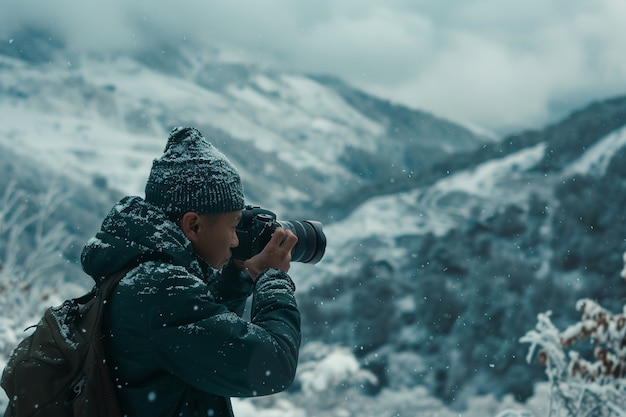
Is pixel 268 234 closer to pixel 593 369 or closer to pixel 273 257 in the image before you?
pixel 273 257

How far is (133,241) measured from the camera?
3.97 feet

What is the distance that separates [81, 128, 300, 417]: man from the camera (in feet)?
3.82

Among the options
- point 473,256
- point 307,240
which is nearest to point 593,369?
point 307,240

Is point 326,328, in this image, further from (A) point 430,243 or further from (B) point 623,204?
(B) point 623,204

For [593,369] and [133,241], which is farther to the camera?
[593,369]

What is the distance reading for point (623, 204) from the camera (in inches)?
1162

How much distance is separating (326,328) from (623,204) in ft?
49.1

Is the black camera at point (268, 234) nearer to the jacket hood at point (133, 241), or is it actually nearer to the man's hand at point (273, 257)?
the man's hand at point (273, 257)

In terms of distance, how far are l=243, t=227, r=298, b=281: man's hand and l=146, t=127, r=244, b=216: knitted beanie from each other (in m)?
0.14

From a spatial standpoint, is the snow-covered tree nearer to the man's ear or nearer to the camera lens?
the camera lens

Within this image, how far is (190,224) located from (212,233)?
6 cm

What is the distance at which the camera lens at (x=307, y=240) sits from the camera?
1668 mm

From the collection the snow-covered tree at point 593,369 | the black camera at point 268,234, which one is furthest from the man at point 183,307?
the snow-covered tree at point 593,369

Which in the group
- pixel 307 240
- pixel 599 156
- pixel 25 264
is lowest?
pixel 25 264
